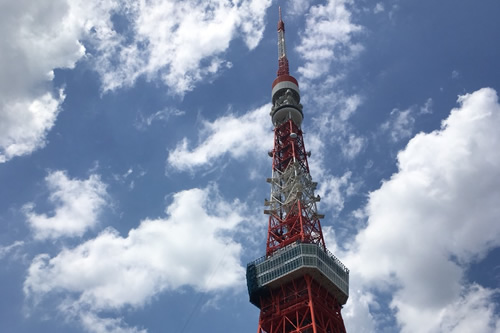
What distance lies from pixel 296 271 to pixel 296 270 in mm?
269

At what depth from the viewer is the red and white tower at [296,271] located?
91.3 m

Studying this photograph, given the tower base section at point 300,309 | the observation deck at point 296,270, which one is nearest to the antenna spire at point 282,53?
the observation deck at point 296,270

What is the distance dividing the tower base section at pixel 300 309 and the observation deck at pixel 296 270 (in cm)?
108

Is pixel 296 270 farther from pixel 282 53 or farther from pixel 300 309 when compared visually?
pixel 282 53

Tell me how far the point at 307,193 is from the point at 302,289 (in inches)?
941

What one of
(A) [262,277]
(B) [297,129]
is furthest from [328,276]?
(B) [297,129]

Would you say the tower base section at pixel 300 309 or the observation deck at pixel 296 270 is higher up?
the observation deck at pixel 296 270

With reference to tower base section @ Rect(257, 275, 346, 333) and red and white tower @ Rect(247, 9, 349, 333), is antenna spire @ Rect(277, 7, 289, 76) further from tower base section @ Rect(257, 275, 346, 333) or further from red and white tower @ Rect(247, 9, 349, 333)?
tower base section @ Rect(257, 275, 346, 333)

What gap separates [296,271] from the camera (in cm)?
9294

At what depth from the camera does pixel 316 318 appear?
293ft

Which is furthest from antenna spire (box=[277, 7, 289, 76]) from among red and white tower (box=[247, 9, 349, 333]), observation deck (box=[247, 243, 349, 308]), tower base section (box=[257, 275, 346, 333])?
tower base section (box=[257, 275, 346, 333])

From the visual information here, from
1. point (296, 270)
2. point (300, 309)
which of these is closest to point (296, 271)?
point (296, 270)

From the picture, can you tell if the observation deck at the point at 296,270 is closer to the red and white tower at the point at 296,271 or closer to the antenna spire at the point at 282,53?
the red and white tower at the point at 296,271

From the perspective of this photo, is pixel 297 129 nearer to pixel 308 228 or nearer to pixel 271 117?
pixel 271 117
